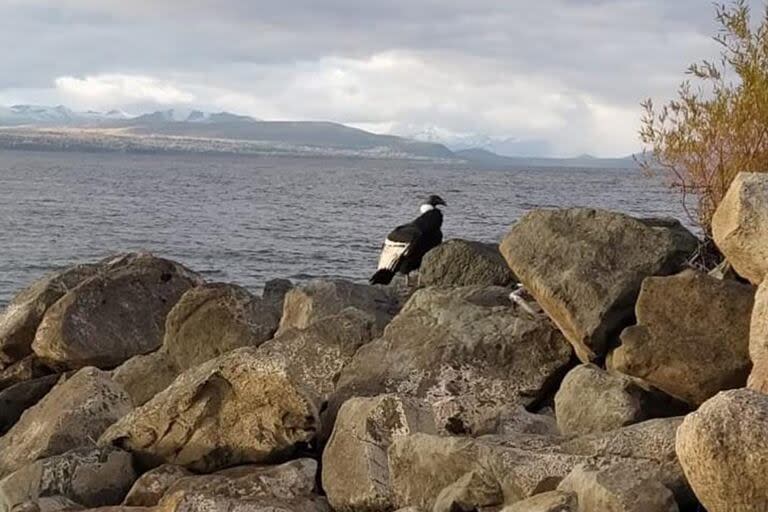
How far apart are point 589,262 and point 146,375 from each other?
5910 mm

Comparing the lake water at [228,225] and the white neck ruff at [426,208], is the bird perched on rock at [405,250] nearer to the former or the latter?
the white neck ruff at [426,208]

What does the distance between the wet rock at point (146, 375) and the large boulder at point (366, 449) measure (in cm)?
449

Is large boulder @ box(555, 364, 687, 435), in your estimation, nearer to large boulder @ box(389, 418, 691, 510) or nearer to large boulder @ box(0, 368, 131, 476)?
large boulder @ box(389, 418, 691, 510)

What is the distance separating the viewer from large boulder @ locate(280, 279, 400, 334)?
13555 millimetres

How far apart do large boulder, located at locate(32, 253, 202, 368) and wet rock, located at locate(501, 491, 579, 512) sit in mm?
9420

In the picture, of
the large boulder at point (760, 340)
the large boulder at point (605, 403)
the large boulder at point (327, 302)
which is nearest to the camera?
the large boulder at point (760, 340)

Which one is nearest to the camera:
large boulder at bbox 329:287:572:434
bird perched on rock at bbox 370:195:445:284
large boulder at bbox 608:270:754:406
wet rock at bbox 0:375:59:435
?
large boulder at bbox 608:270:754:406

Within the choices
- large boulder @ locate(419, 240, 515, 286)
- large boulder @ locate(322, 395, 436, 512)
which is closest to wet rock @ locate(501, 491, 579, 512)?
large boulder @ locate(322, 395, 436, 512)

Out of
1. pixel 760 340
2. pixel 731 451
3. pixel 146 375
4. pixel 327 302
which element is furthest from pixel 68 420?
pixel 731 451

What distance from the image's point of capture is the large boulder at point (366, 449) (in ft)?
28.6

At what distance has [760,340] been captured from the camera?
8.27 m

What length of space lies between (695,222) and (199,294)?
6.17m

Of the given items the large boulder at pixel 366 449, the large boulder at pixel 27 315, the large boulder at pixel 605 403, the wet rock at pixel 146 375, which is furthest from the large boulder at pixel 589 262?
the large boulder at pixel 27 315

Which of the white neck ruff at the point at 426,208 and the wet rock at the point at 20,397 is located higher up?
the white neck ruff at the point at 426,208
